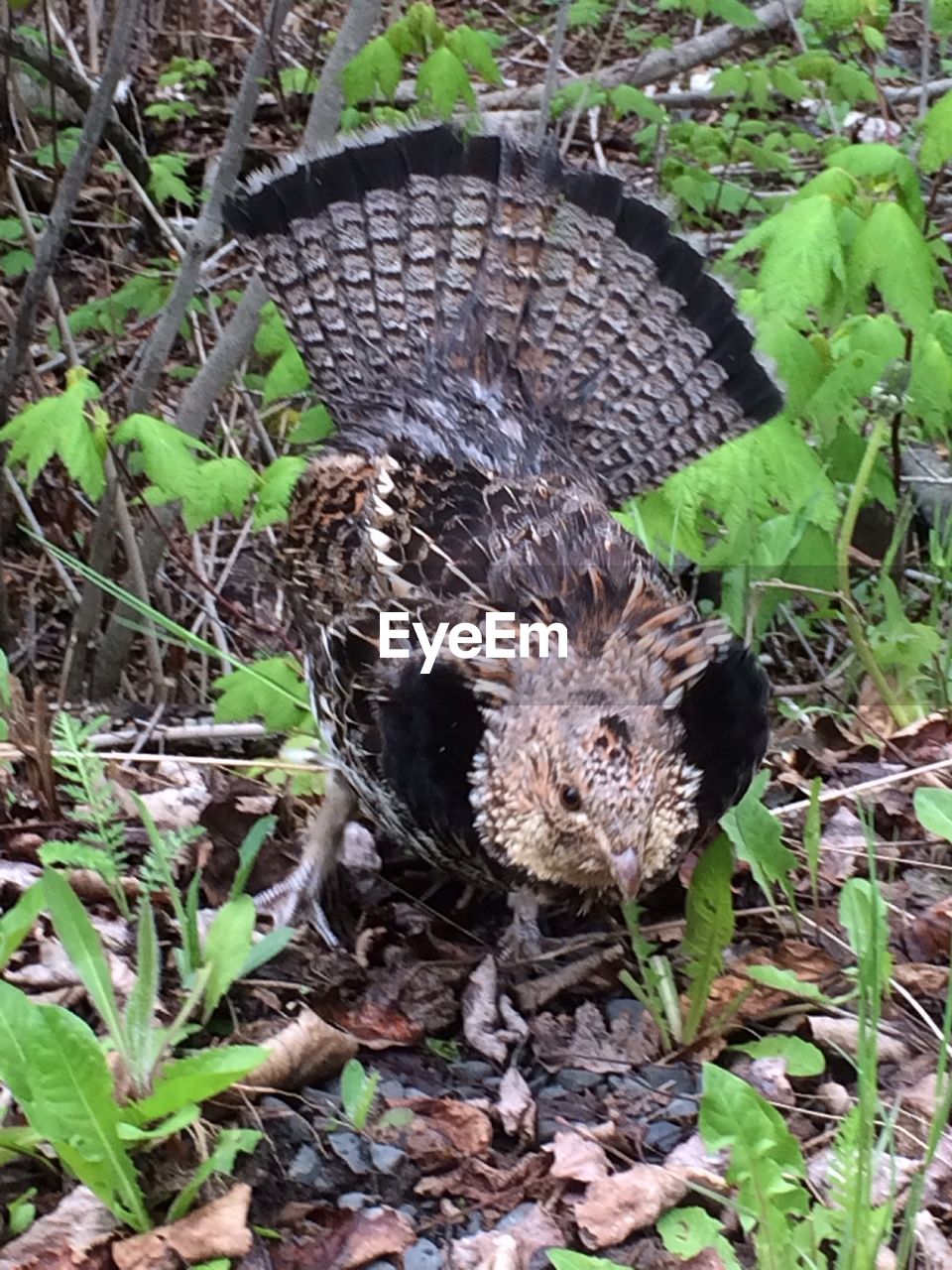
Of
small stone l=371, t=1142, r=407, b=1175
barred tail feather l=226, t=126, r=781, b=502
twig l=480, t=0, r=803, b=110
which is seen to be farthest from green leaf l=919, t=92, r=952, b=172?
twig l=480, t=0, r=803, b=110

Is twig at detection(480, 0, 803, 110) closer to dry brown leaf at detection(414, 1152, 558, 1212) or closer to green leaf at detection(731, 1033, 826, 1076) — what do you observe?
green leaf at detection(731, 1033, 826, 1076)

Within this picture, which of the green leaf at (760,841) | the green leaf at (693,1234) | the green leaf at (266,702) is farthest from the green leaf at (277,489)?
the green leaf at (693,1234)

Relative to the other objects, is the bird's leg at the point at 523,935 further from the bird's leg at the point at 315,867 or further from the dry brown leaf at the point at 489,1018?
the bird's leg at the point at 315,867

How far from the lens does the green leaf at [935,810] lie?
2.92 meters

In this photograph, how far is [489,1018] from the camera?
9.37ft

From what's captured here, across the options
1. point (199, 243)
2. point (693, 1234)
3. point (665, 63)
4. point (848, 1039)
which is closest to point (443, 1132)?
point (693, 1234)

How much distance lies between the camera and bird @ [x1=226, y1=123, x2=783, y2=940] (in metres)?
2.75

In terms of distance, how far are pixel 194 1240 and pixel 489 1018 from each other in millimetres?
923

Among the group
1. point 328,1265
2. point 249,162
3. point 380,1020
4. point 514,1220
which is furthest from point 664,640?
point 249,162

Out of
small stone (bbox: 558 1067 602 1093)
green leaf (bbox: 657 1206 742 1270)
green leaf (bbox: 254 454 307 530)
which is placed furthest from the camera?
green leaf (bbox: 254 454 307 530)

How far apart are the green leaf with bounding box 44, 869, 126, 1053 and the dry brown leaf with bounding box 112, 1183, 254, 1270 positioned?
336mm

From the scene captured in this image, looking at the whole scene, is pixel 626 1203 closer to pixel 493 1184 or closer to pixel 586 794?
pixel 493 1184

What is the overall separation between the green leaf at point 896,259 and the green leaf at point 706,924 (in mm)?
2116

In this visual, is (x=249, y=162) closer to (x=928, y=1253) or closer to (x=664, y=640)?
(x=664, y=640)
